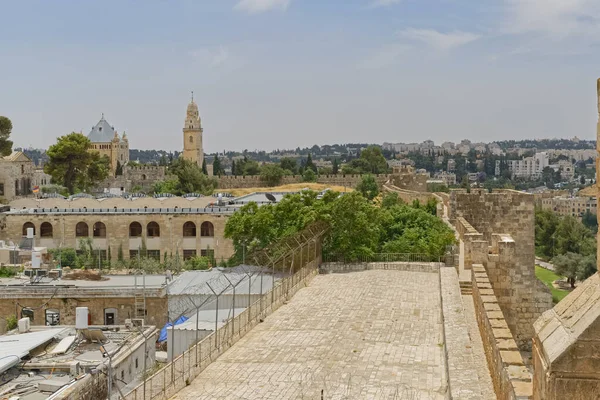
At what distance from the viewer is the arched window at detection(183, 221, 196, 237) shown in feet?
121

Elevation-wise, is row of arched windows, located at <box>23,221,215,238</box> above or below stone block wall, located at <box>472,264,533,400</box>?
below

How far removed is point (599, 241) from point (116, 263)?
3161cm

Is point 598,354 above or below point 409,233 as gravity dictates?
above

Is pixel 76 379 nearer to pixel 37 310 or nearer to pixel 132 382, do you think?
pixel 132 382

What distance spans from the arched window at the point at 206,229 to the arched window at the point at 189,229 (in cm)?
40

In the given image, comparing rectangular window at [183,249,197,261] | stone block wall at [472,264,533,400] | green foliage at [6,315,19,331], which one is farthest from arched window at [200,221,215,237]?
stone block wall at [472,264,533,400]

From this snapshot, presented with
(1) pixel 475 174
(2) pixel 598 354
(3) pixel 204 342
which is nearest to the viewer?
(2) pixel 598 354

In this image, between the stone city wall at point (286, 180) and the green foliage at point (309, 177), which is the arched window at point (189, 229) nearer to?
the stone city wall at point (286, 180)

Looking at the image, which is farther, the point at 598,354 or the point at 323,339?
the point at 323,339

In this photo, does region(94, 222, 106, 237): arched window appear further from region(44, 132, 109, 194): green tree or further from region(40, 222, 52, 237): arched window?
region(44, 132, 109, 194): green tree

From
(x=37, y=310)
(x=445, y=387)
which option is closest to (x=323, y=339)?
(x=445, y=387)

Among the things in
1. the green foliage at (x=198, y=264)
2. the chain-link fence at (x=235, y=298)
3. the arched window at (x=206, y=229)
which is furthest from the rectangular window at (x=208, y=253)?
the chain-link fence at (x=235, y=298)

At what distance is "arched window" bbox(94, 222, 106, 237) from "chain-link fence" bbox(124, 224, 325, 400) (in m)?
15.1

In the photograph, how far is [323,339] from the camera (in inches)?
538
